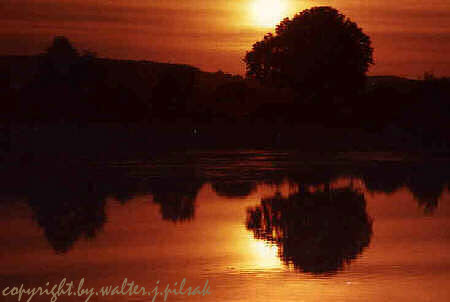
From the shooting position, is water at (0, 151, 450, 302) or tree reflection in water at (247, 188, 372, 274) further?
tree reflection in water at (247, 188, 372, 274)

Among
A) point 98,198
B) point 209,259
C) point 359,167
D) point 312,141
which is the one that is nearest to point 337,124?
point 312,141

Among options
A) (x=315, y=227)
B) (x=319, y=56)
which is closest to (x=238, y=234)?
(x=315, y=227)

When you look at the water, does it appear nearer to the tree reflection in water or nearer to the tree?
the tree reflection in water

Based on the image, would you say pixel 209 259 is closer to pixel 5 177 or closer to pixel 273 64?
pixel 5 177

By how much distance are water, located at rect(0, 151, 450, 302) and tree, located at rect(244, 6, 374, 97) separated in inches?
2127

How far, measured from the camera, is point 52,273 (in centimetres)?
1286

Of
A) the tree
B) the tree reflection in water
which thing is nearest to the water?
the tree reflection in water

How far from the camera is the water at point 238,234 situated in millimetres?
12328

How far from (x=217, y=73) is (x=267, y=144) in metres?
135

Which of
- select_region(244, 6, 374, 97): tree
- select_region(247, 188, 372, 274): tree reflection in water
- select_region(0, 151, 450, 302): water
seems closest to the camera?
select_region(0, 151, 450, 302): water

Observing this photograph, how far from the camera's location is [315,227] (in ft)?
58.4

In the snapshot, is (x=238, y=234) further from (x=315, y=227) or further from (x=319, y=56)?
(x=319, y=56)

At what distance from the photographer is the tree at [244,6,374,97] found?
84.4m

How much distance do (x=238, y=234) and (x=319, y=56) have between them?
224ft
